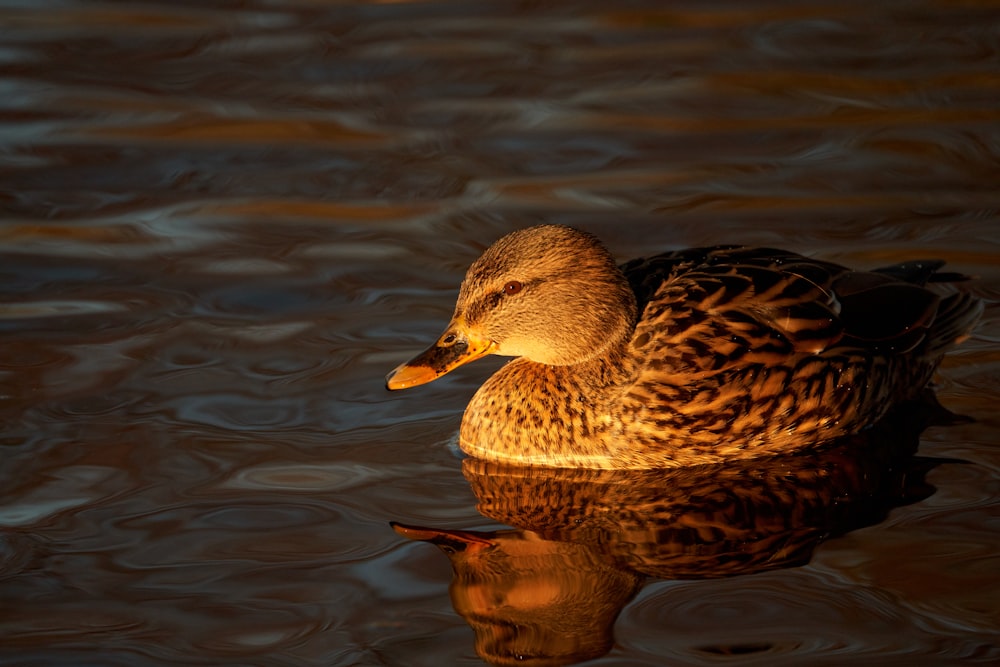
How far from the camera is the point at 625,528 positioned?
20.2 ft

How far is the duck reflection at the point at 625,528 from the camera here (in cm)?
552

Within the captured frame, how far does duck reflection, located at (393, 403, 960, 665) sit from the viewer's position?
5.52m

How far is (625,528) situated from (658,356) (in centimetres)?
102

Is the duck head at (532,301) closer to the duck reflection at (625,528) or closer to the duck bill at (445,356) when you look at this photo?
the duck bill at (445,356)

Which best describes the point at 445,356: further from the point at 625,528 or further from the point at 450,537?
the point at 625,528

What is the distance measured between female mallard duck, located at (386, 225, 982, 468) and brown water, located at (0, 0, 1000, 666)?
217mm

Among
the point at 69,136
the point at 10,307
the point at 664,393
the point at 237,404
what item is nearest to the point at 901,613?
the point at 664,393

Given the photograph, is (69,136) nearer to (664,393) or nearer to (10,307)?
(10,307)

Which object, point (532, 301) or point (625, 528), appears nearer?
point (625, 528)

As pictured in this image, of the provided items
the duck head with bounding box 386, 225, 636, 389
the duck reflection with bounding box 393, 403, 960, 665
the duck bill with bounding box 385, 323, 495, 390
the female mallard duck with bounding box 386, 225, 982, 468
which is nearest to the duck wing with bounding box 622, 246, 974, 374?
the female mallard duck with bounding box 386, 225, 982, 468

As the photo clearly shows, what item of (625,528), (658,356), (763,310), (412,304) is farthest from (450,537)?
(412,304)

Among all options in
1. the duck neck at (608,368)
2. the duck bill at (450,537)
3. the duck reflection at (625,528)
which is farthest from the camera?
the duck neck at (608,368)

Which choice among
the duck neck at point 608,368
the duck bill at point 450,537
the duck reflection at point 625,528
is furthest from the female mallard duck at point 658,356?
the duck bill at point 450,537

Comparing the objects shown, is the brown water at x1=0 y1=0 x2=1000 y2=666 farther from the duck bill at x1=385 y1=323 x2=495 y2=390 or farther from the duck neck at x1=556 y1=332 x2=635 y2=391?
the duck neck at x1=556 y1=332 x2=635 y2=391
